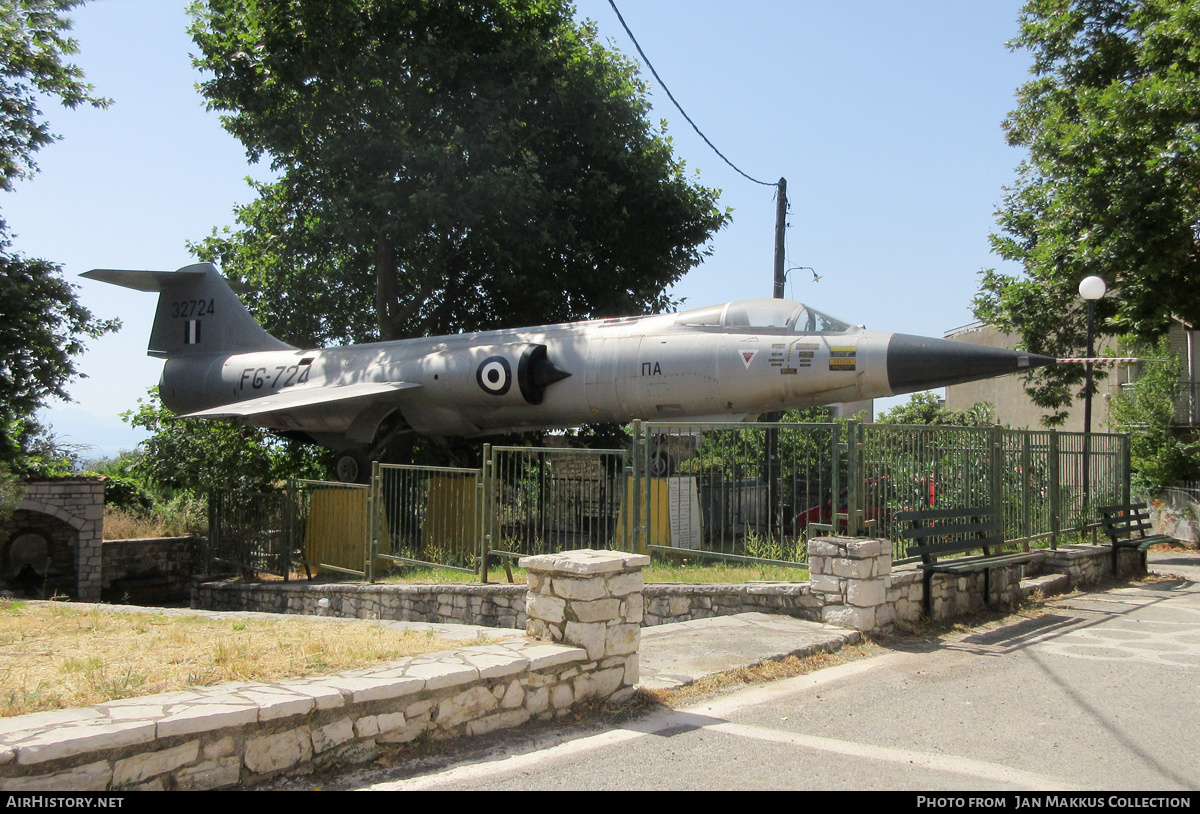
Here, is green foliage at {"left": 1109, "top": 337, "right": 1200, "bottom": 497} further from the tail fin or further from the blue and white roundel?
the tail fin

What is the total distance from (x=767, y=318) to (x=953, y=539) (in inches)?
172

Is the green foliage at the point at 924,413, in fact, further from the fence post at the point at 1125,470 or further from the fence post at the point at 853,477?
the fence post at the point at 853,477

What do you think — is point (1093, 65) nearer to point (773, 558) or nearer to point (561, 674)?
point (773, 558)

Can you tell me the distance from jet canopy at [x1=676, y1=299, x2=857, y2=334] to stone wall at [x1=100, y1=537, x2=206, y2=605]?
12409 mm

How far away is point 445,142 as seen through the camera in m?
20.5

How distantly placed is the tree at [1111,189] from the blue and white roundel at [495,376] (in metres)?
11.7

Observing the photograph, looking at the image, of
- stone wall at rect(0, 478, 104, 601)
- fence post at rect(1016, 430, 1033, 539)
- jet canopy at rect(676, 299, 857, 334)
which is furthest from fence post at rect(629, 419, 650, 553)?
stone wall at rect(0, 478, 104, 601)

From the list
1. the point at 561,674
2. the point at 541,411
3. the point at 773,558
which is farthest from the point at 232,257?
the point at 561,674

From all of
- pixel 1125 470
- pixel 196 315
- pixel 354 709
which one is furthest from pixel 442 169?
pixel 354 709

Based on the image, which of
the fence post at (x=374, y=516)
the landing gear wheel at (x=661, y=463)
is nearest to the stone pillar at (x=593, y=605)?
the landing gear wheel at (x=661, y=463)

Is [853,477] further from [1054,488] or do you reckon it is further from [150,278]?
[150,278]

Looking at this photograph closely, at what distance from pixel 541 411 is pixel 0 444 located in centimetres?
1208

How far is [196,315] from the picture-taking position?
2162 centimetres

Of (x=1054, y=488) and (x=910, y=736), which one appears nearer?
(x=910, y=736)
